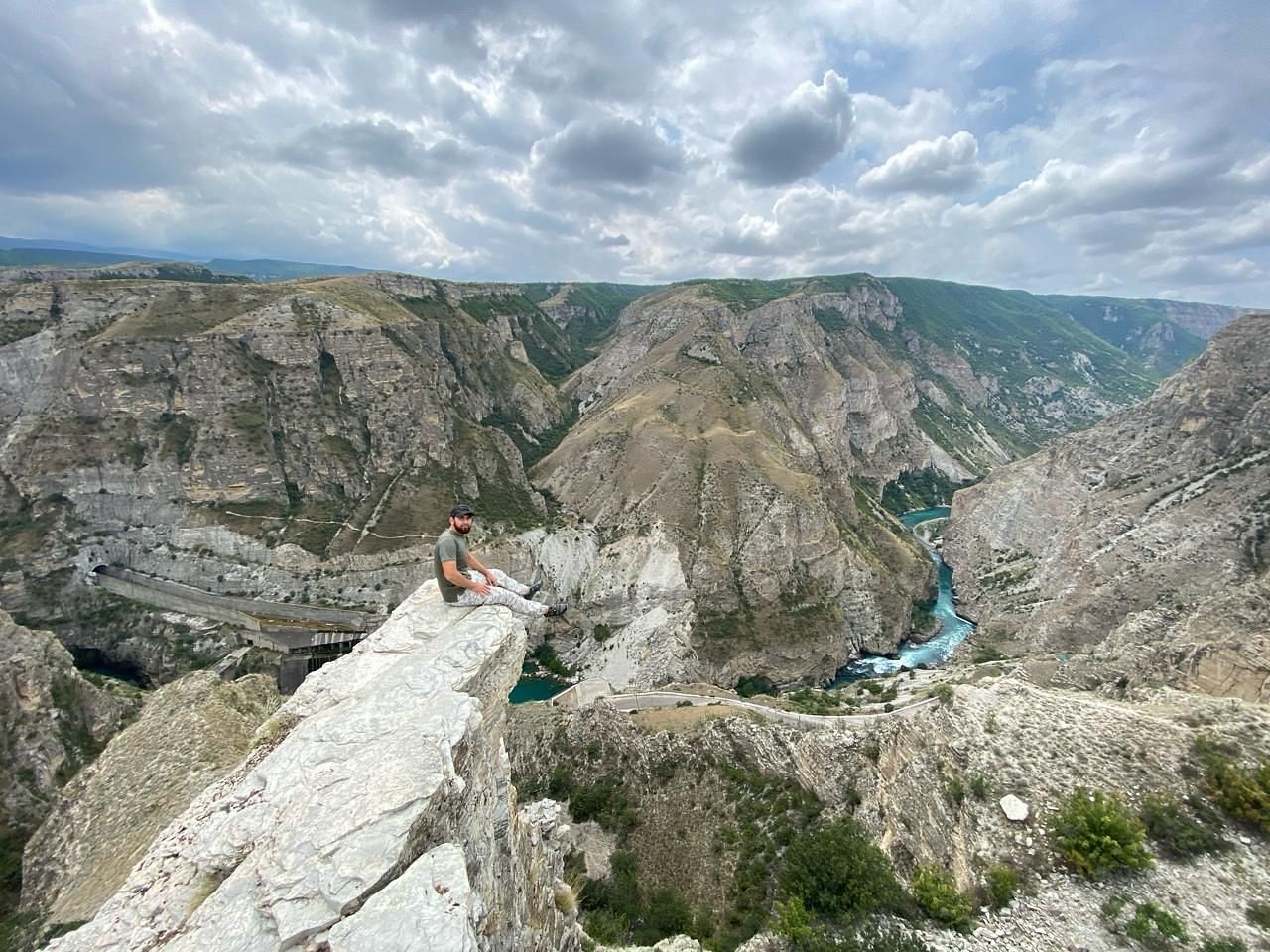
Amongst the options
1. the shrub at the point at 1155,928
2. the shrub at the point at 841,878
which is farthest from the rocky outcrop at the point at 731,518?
the shrub at the point at 1155,928

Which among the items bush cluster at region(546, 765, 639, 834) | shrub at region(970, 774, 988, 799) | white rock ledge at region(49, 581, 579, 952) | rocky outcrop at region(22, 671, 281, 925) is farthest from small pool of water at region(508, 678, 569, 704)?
white rock ledge at region(49, 581, 579, 952)

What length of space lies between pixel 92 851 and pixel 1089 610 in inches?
3201

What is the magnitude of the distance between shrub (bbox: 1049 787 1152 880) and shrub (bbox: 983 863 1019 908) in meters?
1.65

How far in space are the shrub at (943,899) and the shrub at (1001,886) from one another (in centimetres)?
61

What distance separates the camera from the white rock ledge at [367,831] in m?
6.75

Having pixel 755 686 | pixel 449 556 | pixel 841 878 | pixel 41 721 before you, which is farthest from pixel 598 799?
pixel 755 686

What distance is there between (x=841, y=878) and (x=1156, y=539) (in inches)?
2555

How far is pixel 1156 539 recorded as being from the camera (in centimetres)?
6259

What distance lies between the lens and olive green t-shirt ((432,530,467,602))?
11898 mm

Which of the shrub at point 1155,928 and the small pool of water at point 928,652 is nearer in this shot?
the shrub at point 1155,928

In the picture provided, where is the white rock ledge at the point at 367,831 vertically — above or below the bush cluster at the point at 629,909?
above

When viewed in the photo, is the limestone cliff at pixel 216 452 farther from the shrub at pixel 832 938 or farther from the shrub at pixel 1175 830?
the shrub at pixel 1175 830

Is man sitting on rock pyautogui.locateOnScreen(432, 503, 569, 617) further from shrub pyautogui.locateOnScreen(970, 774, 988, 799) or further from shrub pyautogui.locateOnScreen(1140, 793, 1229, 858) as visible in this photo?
shrub pyautogui.locateOnScreen(1140, 793, 1229, 858)

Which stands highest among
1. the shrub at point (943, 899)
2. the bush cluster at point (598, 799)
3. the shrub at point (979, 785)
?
the shrub at point (979, 785)
